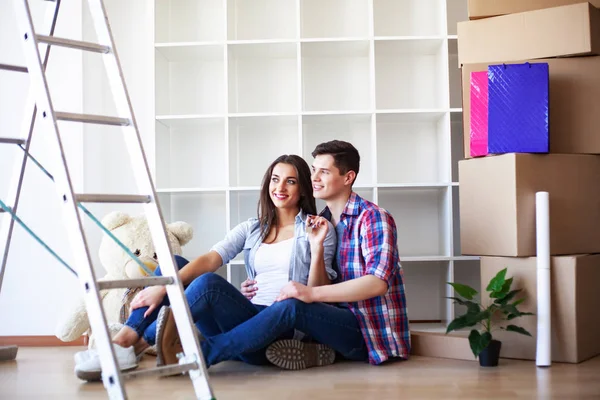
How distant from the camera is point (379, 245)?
256 centimetres

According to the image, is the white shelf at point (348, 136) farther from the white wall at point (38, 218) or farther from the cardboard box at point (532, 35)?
the white wall at point (38, 218)

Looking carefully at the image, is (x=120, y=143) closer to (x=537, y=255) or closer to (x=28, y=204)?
(x=28, y=204)

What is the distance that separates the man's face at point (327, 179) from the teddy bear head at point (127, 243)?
78 centimetres

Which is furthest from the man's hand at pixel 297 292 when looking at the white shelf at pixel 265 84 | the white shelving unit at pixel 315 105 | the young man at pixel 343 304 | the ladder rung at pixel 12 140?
the white shelf at pixel 265 84

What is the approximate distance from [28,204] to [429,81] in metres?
1.97

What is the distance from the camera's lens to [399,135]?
12.1ft

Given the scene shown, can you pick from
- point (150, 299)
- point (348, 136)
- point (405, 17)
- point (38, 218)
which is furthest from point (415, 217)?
point (38, 218)

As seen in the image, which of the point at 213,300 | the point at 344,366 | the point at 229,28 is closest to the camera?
the point at 213,300

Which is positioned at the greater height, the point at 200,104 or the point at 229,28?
the point at 229,28

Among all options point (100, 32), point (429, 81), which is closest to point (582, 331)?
point (429, 81)

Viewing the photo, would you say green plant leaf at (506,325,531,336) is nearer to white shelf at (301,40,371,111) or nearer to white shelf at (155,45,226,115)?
white shelf at (301,40,371,111)

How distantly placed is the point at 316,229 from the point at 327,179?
8.4 inches

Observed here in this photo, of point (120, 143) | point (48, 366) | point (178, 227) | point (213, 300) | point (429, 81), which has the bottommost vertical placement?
point (48, 366)

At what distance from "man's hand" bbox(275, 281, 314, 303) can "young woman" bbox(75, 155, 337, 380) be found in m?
0.12
